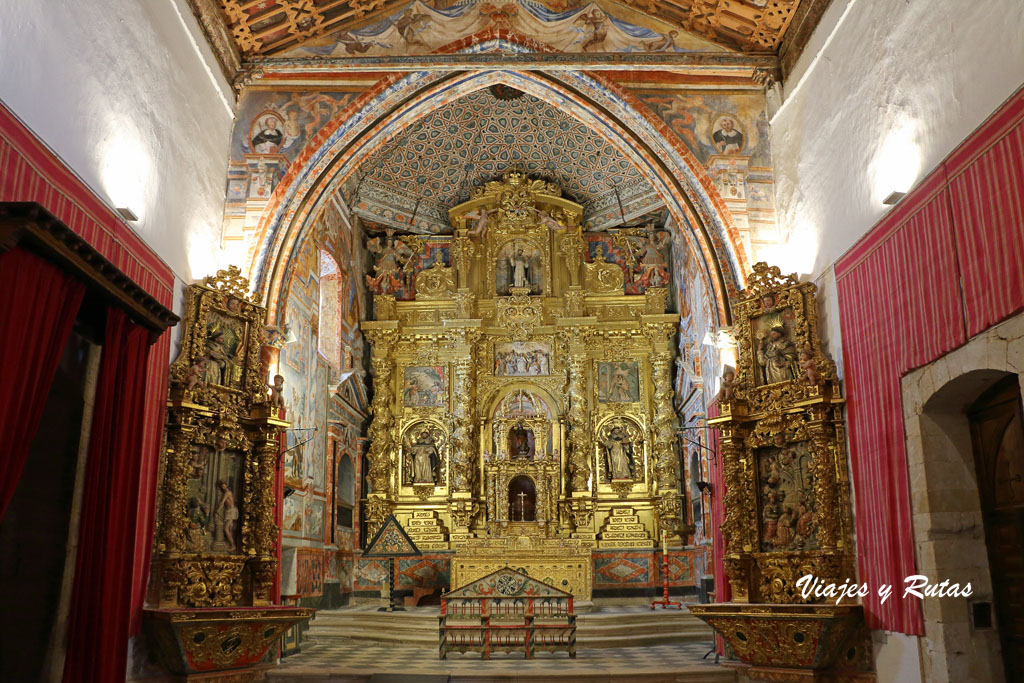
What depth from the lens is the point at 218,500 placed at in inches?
394

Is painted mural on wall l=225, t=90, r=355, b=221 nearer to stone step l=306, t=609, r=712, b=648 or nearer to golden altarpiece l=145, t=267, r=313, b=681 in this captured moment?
golden altarpiece l=145, t=267, r=313, b=681

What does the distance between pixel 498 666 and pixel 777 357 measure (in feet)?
16.6

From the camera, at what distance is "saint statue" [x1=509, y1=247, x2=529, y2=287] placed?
19719 mm

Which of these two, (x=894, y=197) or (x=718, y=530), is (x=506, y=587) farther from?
(x=894, y=197)

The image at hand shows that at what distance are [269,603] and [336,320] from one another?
8400mm

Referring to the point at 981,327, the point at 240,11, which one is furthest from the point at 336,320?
the point at 981,327

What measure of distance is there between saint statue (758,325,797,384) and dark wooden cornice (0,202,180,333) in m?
6.78

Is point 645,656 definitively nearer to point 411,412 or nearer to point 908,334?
point 908,334

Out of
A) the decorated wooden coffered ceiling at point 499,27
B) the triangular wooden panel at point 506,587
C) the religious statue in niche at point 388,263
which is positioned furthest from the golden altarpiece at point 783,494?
the religious statue in niche at point 388,263

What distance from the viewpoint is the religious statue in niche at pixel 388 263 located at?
19.9 meters

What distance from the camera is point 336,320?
17797 mm

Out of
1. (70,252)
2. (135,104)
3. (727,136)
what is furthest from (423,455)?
(70,252)

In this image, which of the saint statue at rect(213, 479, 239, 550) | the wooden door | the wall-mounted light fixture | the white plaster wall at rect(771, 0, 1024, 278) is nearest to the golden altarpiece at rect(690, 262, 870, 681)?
the white plaster wall at rect(771, 0, 1024, 278)

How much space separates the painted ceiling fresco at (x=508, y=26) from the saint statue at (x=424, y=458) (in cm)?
946
